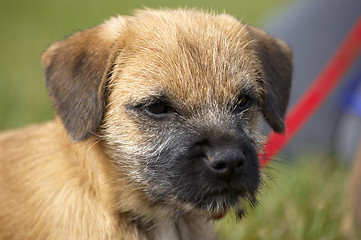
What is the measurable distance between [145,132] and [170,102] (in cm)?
25

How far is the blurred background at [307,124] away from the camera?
4820 mm

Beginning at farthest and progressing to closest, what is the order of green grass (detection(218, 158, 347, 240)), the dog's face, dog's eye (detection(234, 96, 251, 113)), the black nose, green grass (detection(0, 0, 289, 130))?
green grass (detection(0, 0, 289, 130)), green grass (detection(218, 158, 347, 240)), dog's eye (detection(234, 96, 251, 113)), the dog's face, the black nose

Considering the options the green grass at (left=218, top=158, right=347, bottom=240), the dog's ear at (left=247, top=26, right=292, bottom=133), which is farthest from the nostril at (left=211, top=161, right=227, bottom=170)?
the green grass at (left=218, top=158, right=347, bottom=240)

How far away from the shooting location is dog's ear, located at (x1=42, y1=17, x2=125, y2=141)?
320 centimetres

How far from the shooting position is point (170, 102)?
3113 millimetres

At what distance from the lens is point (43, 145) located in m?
3.62

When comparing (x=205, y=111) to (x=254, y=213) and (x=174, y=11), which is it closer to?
(x=174, y=11)

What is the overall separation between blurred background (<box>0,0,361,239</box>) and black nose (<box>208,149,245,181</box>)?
0.65 meters

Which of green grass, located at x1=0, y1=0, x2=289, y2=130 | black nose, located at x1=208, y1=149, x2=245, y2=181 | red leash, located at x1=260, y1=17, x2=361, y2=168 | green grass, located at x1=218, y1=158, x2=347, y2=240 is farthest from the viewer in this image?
green grass, located at x1=0, y1=0, x2=289, y2=130

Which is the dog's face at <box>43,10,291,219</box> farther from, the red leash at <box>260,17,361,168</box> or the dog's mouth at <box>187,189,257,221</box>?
the red leash at <box>260,17,361,168</box>

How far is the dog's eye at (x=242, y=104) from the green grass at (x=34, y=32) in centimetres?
94

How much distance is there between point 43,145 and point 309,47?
463cm

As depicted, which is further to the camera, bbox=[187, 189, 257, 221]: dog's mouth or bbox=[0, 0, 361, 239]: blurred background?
bbox=[0, 0, 361, 239]: blurred background

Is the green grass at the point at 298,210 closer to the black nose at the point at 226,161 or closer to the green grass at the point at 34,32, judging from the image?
the black nose at the point at 226,161
